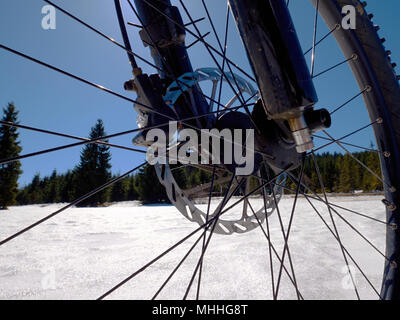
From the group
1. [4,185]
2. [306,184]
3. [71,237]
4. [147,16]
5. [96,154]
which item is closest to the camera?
[306,184]

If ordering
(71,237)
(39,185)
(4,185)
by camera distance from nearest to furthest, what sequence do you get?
(71,237), (4,185), (39,185)

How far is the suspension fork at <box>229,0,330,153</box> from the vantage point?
63 centimetres

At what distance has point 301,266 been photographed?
1262 millimetres

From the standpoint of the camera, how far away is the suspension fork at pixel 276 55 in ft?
2.07

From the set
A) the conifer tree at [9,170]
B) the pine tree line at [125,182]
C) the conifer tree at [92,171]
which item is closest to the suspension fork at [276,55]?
the pine tree line at [125,182]

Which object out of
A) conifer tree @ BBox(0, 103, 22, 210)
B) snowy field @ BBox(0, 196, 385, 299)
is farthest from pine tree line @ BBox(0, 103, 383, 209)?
snowy field @ BBox(0, 196, 385, 299)

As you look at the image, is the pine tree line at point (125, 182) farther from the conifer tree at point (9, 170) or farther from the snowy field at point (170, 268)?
the snowy field at point (170, 268)

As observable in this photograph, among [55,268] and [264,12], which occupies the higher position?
[264,12]

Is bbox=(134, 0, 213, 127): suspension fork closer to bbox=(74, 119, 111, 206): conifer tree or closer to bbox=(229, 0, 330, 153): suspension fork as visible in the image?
bbox=(229, 0, 330, 153): suspension fork

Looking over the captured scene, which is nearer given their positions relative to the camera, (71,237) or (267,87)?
(267,87)

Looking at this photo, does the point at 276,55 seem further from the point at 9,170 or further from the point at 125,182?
the point at 125,182
